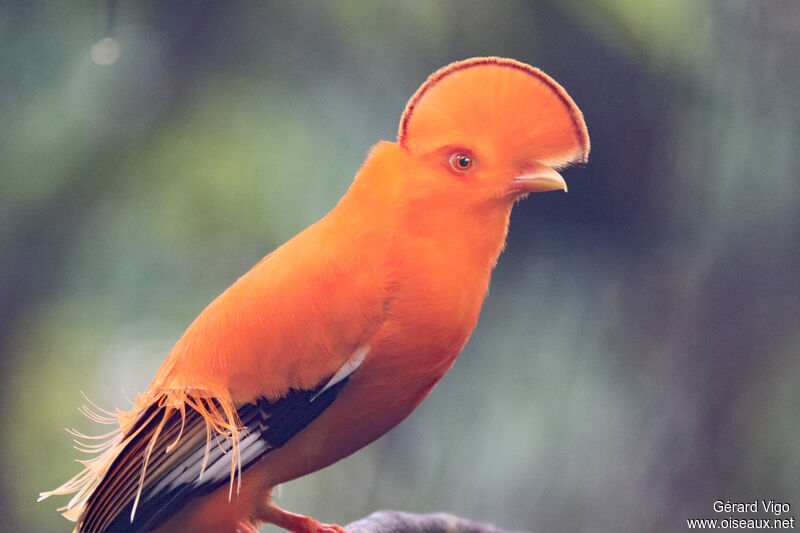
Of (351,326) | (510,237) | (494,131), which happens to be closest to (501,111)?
(494,131)

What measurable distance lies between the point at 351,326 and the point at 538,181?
0.28 m

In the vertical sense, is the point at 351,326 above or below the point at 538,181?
below

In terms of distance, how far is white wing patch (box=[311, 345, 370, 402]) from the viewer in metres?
0.86

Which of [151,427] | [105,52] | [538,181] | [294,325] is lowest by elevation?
A: [151,427]

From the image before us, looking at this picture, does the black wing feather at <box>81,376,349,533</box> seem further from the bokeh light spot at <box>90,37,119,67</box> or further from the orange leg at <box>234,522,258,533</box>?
the bokeh light spot at <box>90,37,119,67</box>

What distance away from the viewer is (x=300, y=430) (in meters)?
0.86

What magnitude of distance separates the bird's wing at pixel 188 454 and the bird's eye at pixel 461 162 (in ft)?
0.82

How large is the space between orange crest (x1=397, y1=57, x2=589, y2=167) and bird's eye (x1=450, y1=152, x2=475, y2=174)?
17 millimetres

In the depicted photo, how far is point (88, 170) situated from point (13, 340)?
0.97 ft

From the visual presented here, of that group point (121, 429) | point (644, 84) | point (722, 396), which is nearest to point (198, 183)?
point (121, 429)

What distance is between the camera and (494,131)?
2.89 feet

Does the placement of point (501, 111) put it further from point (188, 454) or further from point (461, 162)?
point (188, 454)

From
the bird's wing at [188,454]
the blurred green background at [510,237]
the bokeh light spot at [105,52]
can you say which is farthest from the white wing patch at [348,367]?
the bokeh light spot at [105,52]

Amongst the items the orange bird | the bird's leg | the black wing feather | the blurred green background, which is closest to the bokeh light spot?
the blurred green background
